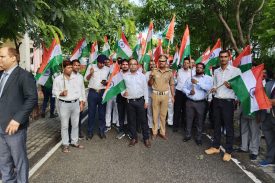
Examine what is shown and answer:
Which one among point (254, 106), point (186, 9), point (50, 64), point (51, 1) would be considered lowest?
point (254, 106)

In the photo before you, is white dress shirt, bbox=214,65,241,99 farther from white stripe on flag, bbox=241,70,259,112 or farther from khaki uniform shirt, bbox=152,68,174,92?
khaki uniform shirt, bbox=152,68,174,92

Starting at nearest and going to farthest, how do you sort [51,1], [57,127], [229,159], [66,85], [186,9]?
[51,1]
[229,159]
[66,85]
[57,127]
[186,9]

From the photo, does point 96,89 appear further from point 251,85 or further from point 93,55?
point 251,85

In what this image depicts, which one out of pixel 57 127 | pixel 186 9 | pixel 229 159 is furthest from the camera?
pixel 186 9

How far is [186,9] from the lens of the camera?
54.0 ft

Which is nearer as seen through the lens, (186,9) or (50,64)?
(50,64)

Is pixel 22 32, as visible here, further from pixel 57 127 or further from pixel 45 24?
pixel 57 127

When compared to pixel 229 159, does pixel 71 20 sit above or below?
above

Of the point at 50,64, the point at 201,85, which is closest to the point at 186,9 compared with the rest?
the point at 201,85

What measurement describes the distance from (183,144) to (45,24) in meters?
4.26

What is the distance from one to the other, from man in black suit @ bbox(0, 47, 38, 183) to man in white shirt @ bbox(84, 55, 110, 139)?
14.0 ft

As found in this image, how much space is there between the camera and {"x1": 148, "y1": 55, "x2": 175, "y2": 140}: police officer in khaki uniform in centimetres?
925

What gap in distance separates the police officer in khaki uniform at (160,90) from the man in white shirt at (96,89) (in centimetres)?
123

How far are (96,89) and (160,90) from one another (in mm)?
1606
